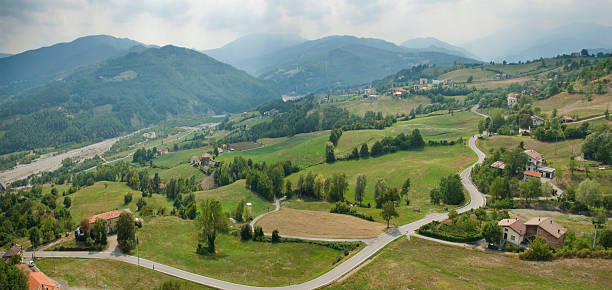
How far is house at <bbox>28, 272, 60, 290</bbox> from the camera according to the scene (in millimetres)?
39875

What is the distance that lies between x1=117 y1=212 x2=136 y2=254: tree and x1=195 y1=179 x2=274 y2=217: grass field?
3588cm

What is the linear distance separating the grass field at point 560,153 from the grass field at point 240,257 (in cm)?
5839

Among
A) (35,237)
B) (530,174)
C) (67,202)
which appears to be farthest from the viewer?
(67,202)

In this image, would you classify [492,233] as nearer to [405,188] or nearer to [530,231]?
[530,231]

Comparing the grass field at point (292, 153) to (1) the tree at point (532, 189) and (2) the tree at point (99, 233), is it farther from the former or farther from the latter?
(2) the tree at point (99, 233)

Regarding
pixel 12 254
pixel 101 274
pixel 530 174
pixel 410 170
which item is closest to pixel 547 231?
pixel 530 174

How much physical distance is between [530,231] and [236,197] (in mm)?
72955

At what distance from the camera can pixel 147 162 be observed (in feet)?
592

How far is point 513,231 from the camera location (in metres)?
54.3

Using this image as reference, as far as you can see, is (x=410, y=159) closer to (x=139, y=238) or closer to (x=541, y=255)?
(x=541, y=255)

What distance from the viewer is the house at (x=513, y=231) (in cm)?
5388

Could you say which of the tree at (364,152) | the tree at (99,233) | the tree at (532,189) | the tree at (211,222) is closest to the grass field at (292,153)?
the tree at (364,152)

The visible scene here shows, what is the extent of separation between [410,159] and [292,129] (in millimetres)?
96530

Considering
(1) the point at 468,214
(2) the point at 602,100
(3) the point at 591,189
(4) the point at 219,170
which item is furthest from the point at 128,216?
(2) the point at 602,100
